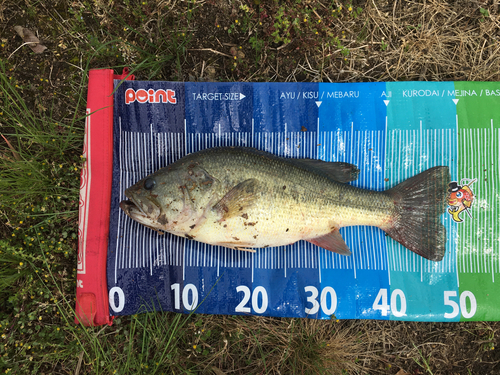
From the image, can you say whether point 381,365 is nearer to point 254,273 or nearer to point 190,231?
point 254,273

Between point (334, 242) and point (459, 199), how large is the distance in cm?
164

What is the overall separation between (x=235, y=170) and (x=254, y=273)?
4.42ft

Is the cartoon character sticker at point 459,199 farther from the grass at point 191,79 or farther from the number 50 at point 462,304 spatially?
the grass at point 191,79

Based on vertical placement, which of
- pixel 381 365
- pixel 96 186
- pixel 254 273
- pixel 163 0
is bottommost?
pixel 381 365

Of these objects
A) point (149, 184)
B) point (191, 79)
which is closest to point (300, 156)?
point (191, 79)

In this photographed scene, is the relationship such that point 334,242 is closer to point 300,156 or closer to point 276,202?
point 276,202

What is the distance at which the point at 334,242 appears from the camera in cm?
320

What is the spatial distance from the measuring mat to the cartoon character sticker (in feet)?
0.04

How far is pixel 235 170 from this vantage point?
291 centimetres

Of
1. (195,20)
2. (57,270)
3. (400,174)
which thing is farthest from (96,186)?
(400,174)

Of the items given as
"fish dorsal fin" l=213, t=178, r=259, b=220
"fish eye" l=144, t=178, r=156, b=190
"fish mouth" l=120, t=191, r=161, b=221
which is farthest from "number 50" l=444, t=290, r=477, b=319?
"fish eye" l=144, t=178, r=156, b=190

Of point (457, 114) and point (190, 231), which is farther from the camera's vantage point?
point (457, 114)

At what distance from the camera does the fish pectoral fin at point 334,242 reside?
319cm

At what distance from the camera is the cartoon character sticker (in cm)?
337
